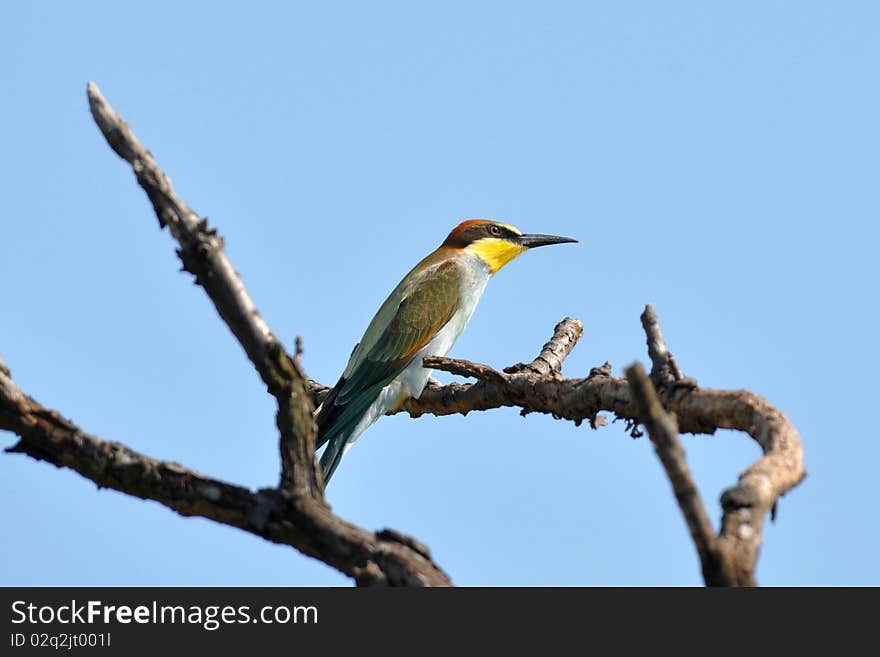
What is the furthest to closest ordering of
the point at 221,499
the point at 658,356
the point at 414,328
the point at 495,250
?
1. the point at 495,250
2. the point at 414,328
3. the point at 658,356
4. the point at 221,499

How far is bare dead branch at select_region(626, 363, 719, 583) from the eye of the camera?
1870mm

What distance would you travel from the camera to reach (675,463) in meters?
1.88

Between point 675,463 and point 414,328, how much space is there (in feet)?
12.6

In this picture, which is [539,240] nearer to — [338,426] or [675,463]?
[338,426]

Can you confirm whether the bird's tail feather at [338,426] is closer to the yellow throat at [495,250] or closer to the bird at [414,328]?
the bird at [414,328]

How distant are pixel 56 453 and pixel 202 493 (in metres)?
0.39

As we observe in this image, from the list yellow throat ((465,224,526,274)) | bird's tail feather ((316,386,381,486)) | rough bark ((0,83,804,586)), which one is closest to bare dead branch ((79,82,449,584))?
rough bark ((0,83,804,586))

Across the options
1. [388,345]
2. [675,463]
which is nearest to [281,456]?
[675,463]

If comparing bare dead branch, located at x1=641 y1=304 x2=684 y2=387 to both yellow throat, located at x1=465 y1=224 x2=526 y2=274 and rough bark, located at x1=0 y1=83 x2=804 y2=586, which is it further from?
yellow throat, located at x1=465 y1=224 x2=526 y2=274

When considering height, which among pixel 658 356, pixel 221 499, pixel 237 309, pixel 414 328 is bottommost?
pixel 221 499

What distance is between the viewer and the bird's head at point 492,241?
6422 millimetres

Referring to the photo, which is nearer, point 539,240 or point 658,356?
point 658,356

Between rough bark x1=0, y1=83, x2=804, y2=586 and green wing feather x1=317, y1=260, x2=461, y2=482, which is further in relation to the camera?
green wing feather x1=317, y1=260, x2=461, y2=482
